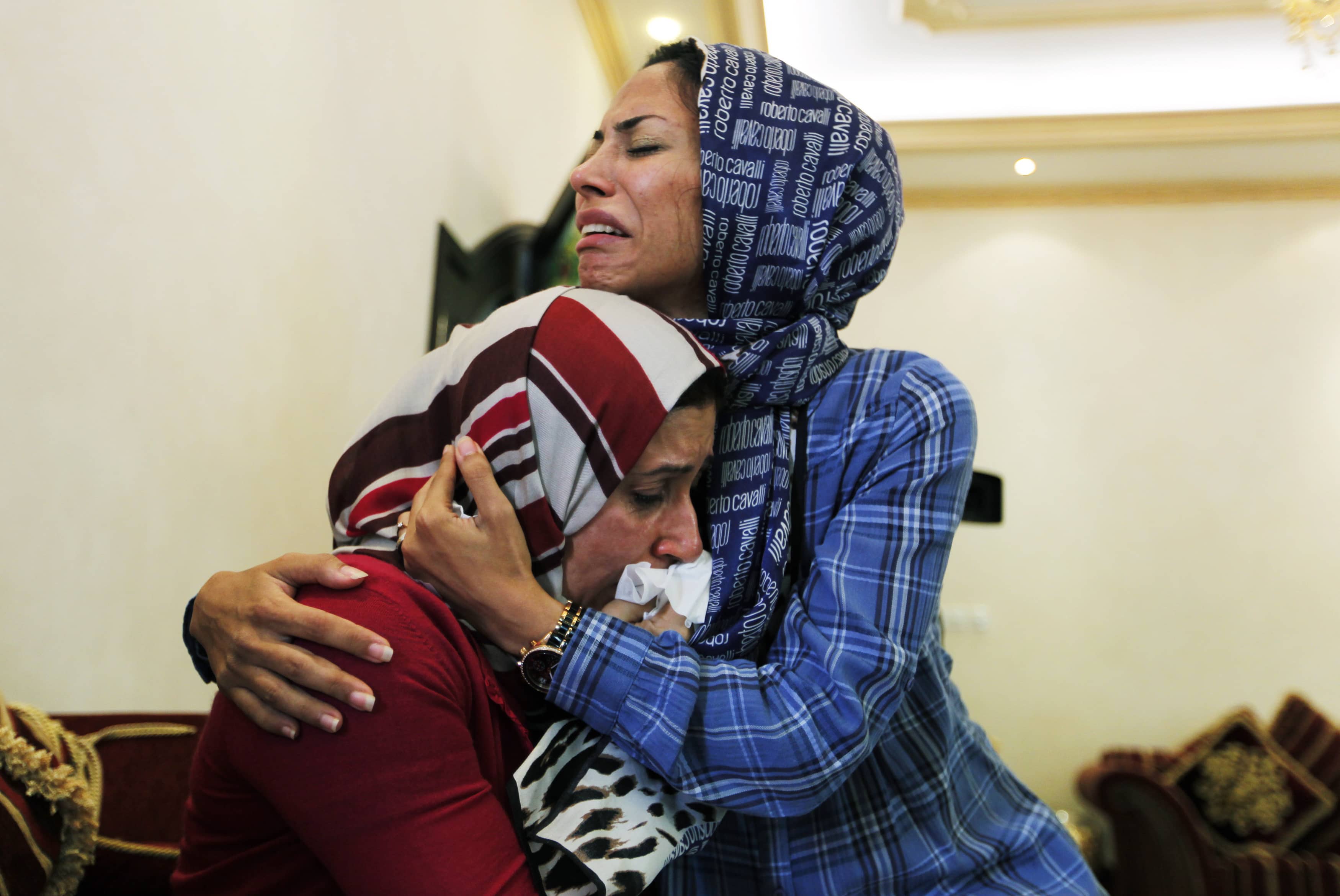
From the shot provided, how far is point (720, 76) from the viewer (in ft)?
3.80

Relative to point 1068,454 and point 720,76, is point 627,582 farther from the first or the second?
point 1068,454

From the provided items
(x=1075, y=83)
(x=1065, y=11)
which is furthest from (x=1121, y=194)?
(x=1065, y=11)

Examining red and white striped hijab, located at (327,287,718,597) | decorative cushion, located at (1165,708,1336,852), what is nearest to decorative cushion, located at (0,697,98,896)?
red and white striped hijab, located at (327,287,718,597)

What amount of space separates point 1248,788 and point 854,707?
139 inches

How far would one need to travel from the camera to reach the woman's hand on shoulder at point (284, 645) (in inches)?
27.8

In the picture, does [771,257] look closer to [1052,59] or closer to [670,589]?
[670,589]

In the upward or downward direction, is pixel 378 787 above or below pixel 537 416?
below

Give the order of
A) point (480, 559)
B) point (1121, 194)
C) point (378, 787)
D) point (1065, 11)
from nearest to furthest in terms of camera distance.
Answer: point (378, 787), point (480, 559), point (1065, 11), point (1121, 194)

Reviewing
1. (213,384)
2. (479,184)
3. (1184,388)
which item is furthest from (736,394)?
(1184,388)

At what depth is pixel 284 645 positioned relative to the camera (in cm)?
75

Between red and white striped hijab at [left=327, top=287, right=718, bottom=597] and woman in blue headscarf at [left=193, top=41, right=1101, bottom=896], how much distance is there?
50 mm

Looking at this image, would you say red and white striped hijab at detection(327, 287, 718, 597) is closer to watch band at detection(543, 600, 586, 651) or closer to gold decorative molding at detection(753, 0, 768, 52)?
watch band at detection(543, 600, 586, 651)

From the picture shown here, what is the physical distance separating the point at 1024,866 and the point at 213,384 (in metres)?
1.38

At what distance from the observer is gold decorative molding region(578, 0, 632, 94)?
3.79 meters
